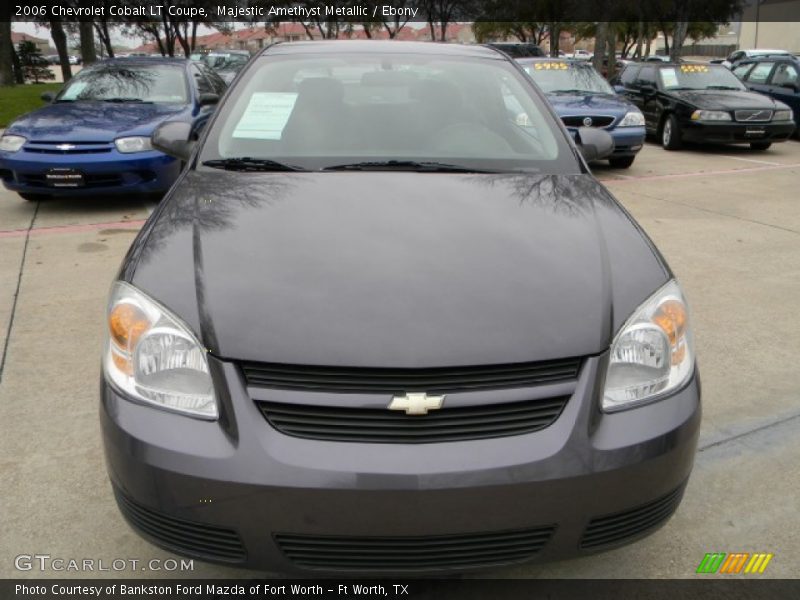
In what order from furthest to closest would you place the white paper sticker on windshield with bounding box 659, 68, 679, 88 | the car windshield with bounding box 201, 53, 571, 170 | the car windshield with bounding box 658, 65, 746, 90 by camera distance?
the white paper sticker on windshield with bounding box 659, 68, 679, 88, the car windshield with bounding box 658, 65, 746, 90, the car windshield with bounding box 201, 53, 571, 170

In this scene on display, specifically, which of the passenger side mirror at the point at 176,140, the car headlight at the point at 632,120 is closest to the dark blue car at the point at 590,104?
the car headlight at the point at 632,120

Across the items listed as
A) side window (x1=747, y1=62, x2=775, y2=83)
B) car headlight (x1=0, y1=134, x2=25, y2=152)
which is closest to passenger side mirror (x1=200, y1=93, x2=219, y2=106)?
car headlight (x1=0, y1=134, x2=25, y2=152)

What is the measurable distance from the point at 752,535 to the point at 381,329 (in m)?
1.54

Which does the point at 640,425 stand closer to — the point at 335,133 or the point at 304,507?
the point at 304,507

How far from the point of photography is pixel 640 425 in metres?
1.84

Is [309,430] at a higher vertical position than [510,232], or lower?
lower

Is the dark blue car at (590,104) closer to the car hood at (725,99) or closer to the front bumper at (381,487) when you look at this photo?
the car hood at (725,99)

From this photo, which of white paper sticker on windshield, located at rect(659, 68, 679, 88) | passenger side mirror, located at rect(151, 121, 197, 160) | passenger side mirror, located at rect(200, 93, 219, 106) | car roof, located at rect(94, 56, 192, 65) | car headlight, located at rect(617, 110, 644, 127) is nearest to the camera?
passenger side mirror, located at rect(151, 121, 197, 160)

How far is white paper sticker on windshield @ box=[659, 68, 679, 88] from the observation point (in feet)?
39.5

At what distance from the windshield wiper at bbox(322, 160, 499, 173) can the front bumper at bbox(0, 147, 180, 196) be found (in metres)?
4.26

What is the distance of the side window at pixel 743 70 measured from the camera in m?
14.2

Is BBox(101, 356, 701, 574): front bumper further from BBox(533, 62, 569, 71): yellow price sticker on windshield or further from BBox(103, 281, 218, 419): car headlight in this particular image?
BBox(533, 62, 569, 71): yellow price sticker on windshield

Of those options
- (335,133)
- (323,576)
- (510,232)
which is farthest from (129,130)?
(323,576)

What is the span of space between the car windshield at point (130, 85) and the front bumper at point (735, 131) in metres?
7.65
